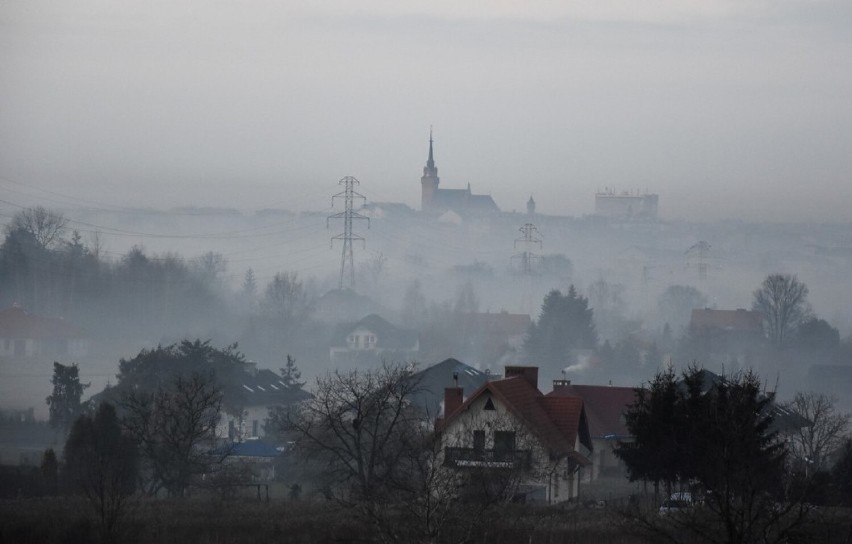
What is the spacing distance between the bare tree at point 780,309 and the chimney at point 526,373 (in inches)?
1593

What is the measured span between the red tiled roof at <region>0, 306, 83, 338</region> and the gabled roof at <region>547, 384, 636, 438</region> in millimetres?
27653

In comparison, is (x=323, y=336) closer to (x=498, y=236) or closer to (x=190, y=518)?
(x=190, y=518)

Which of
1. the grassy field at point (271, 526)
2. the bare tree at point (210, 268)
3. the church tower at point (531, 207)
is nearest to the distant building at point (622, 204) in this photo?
the church tower at point (531, 207)

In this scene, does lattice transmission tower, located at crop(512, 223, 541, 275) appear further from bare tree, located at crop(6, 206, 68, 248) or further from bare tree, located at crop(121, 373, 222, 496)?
bare tree, located at crop(121, 373, 222, 496)

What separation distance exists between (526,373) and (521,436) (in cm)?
468

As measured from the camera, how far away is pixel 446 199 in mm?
144250

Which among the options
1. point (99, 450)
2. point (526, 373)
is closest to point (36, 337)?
point (526, 373)

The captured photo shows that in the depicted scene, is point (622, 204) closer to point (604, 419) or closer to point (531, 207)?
point (531, 207)

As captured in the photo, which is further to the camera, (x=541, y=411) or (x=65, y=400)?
(x=65, y=400)

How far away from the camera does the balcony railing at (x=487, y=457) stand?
2091cm

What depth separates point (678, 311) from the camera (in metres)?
91.9

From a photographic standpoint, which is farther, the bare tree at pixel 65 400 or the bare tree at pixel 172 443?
the bare tree at pixel 65 400

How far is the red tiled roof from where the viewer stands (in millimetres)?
52656

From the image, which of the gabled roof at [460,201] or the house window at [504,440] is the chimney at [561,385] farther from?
the gabled roof at [460,201]
